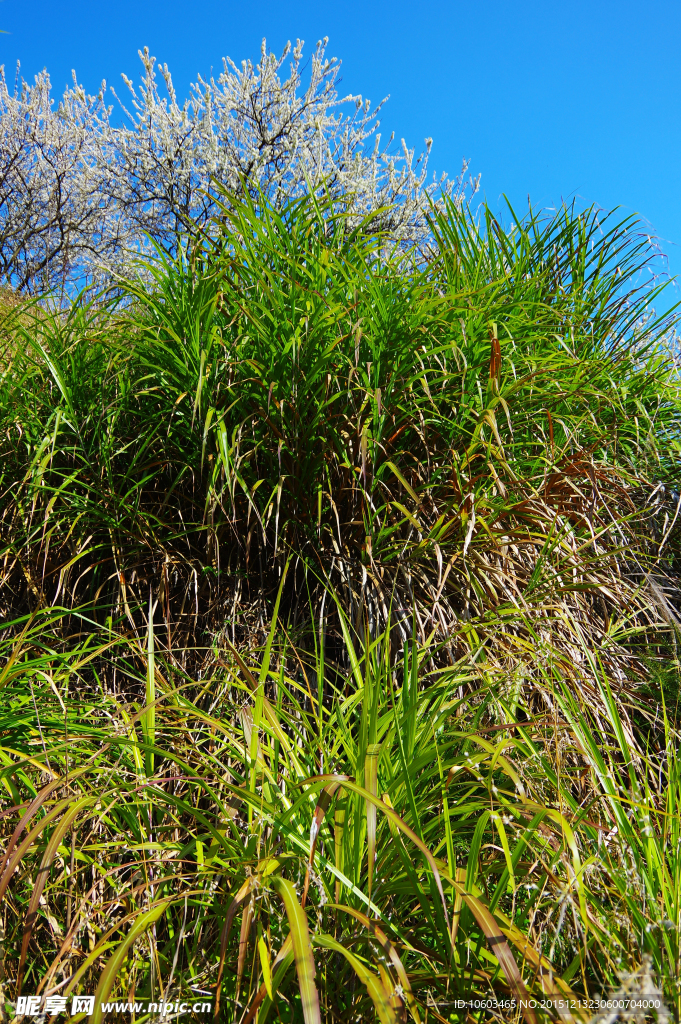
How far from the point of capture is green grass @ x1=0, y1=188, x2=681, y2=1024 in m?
1.00

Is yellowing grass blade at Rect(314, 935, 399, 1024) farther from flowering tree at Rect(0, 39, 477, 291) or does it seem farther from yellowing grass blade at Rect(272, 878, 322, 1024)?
flowering tree at Rect(0, 39, 477, 291)

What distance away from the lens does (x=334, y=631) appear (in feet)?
5.66

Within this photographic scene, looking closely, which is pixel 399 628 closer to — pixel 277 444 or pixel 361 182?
pixel 277 444

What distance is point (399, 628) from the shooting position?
65.6 inches

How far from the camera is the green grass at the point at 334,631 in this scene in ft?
3.29

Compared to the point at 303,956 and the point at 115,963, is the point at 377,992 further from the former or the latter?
the point at 115,963

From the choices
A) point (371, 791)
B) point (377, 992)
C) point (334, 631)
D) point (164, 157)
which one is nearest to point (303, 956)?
point (377, 992)

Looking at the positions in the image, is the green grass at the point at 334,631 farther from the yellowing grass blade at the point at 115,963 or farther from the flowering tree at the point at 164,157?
the flowering tree at the point at 164,157

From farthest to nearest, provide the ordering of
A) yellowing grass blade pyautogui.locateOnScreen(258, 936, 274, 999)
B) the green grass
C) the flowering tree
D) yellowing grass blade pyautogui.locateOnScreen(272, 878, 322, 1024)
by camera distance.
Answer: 1. the flowering tree
2. the green grass
3. yellowing grass blade pyautogui.locateOnScreen(258, 936, 274, 999)
4. yellowing grass blade pyautogui.locateOnScreen(272, 878, 322, 1024)

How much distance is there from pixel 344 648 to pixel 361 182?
11335mm

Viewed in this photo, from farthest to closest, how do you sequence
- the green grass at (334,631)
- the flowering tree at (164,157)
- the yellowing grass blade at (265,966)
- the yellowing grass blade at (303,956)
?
1. the flowering tree at (164,157)
2. the green grass at (334,631)
3. the yellowing grass blade at (265,966)
4. the yellowing grass blade at (303,956)

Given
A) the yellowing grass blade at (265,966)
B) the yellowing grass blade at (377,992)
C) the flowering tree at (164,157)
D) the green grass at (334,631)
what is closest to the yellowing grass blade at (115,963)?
the green grass at (334,631)

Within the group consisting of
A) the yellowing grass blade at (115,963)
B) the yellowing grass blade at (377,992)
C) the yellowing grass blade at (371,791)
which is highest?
the yellowing grass blade at (371,791)

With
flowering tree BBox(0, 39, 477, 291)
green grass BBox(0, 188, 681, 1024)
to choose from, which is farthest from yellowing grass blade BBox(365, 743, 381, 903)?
flowering tree BBox(0, 39, 477, 291)
